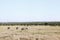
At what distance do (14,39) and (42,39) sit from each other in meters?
4.74

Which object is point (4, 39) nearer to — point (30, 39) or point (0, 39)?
point (0, 39)

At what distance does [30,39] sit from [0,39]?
5.06 meters

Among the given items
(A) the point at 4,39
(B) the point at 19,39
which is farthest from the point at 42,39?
(A) the point at 4,39

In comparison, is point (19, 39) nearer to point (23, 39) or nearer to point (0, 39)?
point (23, 39)

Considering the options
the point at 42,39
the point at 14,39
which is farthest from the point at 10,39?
the point at 42,39

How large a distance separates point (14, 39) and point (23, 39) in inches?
59.6

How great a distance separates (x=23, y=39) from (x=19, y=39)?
0.68 m


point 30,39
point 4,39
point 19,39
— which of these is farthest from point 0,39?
point 30,39

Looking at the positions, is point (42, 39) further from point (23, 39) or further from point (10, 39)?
point (10, 39)

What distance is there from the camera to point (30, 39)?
98.5 feet

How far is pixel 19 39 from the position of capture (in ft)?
97.0

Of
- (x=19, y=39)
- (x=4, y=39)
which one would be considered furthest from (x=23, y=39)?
(x=4, y=39)

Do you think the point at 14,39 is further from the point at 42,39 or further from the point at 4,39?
the point at 42,39

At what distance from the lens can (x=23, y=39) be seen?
1161 inches
